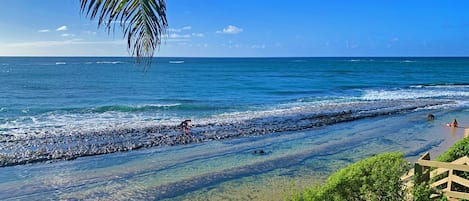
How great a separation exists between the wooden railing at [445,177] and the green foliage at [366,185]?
82cm

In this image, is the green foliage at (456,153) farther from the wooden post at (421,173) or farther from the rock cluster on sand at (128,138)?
the rock cluster on sand at (128,138)

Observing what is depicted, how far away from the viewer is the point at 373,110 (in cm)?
3142

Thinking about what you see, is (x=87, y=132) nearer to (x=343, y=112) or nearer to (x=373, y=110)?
(x=343, y=112)

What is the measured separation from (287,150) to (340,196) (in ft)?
38.1

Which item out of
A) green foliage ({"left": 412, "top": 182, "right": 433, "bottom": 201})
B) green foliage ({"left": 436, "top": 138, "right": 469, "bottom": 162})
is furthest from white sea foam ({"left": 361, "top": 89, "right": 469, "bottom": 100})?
green foliage ({"left": 412, "top": 182, "right": 433, "bottom": 201})

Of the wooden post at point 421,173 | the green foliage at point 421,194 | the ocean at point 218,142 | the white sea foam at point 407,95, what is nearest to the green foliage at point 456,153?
the wooden post at point 421,173

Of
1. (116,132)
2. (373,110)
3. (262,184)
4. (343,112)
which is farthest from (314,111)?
(262,184)

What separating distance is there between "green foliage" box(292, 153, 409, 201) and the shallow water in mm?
5265

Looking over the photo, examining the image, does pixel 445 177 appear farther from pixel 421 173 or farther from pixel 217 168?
pixel 217 168

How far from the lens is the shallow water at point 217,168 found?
1277cm

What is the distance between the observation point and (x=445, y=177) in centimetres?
836

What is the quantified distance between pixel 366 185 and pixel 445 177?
8.57 ft

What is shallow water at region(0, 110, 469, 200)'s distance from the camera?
1277 centimetres

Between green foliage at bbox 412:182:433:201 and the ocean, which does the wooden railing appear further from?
the ocean
